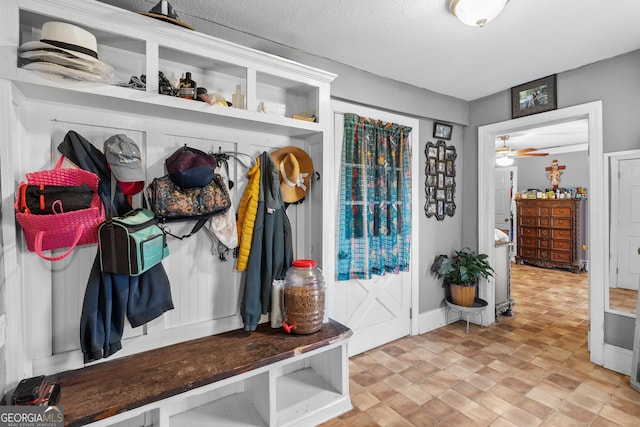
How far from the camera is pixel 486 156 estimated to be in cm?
339

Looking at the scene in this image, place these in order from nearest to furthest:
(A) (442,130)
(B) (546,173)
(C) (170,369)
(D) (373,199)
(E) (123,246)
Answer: (E) (123,246) < (C) (170,369) < (D) (373,199) < (A) (442,130) < (B) (546,173)

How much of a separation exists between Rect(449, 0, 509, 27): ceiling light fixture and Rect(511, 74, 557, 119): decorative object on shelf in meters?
1.57

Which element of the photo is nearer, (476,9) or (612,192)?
(476,9)

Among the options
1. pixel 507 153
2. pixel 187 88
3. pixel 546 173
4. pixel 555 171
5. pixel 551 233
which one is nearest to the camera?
pixel 187 88

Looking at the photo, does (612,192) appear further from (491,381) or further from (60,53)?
(60,53)

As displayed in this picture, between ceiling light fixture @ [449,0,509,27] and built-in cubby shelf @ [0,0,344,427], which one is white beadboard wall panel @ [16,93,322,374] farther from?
ceiling light fixture @ [449,0,509,27]

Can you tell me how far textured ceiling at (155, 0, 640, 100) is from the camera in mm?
1819

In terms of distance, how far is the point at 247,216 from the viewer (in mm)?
1955

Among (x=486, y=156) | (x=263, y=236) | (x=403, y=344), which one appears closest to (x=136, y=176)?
(x=263, y=236)

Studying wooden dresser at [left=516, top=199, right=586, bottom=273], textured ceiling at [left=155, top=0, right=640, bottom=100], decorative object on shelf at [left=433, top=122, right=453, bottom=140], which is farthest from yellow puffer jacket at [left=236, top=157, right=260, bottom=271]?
wooden dresser at [left=516, top=199, right=586, bottom=273]

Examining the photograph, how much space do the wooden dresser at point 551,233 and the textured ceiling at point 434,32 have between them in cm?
440

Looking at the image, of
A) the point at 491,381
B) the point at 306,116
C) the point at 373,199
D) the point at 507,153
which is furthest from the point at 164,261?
the point at 507,153

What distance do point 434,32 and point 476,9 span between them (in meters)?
0.41

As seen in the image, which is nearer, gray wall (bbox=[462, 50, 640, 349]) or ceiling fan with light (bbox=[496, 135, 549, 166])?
gray wall (bbox=[462, 50, 640, 349])
